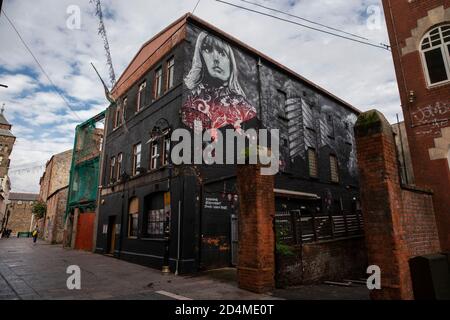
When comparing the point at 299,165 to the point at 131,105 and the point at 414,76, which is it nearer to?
the point at 414,76

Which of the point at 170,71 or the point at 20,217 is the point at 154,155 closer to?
the point at 170,71

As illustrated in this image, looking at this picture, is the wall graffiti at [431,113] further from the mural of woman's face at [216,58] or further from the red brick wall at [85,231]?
the red brick wall at [85,231]

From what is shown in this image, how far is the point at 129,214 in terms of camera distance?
50.7 ft

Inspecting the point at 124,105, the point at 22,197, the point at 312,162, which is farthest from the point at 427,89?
the point at 22,197

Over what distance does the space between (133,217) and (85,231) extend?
812 cm

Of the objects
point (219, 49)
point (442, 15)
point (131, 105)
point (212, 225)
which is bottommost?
point (212, 225)

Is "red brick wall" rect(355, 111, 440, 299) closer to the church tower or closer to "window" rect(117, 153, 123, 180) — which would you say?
"window" rect(117, 153, 123, 180)

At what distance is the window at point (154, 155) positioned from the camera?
45.7 ft

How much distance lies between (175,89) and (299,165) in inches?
337

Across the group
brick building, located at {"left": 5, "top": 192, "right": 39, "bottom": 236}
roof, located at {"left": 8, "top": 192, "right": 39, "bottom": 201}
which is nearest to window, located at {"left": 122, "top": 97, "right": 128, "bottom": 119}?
brick building, located at {"left": 5, "top": 192, "right": 39, "bottom": 236}

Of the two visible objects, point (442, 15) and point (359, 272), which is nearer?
point (442, 15)

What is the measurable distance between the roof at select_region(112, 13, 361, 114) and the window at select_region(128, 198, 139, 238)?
24.4 feet
